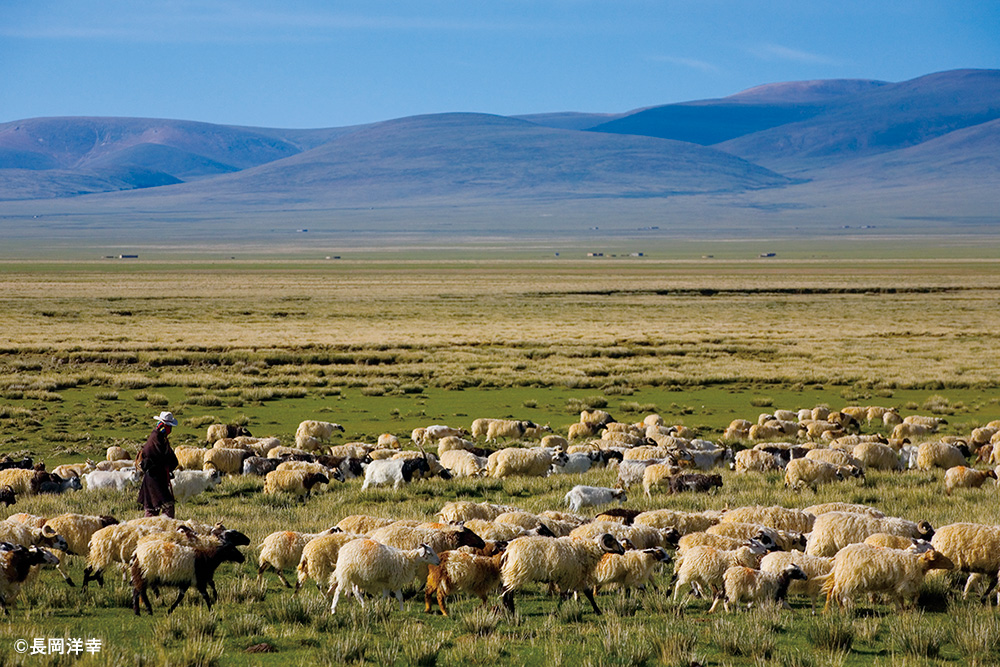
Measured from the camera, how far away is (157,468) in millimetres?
11312

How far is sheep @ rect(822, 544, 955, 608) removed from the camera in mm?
8188

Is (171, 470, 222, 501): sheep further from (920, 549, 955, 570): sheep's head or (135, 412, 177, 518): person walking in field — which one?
(920, 549, 955, 570): sheep's head

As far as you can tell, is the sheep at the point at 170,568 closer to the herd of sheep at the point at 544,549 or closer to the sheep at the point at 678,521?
the herd of sheep at the point at 544,549

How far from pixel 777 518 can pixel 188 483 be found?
8.30 metres

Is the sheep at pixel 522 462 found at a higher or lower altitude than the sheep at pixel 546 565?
lower

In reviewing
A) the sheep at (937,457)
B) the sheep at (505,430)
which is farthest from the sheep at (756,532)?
the sheep at (505,430)

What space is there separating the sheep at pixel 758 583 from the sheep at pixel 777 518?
7.65ft

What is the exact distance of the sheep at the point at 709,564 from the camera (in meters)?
8.68

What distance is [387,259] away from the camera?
13938 cm

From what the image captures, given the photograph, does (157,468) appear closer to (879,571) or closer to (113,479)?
(113,479)

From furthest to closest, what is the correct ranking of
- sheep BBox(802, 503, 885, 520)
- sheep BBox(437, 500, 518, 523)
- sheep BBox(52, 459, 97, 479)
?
sheep BBox(52, 459, 97, 479)
sheep BBox(437, 500, 518, 523)
sheep BBox(802, 503, 885, 520)

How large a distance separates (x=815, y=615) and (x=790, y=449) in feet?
28.0

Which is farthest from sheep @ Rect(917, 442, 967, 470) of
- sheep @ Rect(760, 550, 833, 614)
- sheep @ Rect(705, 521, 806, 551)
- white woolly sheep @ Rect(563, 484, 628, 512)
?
sheep @ Rect(760, 550, 833, 614)

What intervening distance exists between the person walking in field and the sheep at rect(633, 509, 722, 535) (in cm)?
565
